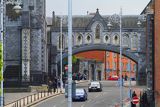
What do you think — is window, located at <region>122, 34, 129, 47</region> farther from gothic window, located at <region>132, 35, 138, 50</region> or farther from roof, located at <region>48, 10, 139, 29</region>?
roof, located at <region>48, 10, 139, 29</region>

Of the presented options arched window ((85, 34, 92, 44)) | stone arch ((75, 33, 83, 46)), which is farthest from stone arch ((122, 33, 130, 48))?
stone arch ((75, 33, 83, 46))

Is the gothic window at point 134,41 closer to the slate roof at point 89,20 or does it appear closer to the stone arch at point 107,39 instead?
the slate roof at point 89,20

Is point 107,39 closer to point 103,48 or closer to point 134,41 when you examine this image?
point 103,48

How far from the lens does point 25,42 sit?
89.6 meters

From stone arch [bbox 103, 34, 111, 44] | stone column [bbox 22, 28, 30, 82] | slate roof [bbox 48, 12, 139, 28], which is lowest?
stone column [bbox 22, 28, 30, 82]

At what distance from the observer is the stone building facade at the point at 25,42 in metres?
89.4

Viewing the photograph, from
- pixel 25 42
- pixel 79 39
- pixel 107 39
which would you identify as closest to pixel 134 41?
pixel 107 39

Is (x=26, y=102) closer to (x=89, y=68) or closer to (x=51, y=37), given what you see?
(x=51, y=37)

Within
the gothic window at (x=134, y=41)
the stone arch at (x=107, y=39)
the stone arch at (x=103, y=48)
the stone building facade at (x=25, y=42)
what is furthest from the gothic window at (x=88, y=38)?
the stone building facade at (x=25, y=42)

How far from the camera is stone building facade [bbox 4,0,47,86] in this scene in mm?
89375

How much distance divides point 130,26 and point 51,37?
42.3 feet

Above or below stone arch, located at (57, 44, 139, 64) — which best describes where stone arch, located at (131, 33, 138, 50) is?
above

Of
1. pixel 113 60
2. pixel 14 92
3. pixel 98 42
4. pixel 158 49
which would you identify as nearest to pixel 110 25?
pixel 98 42

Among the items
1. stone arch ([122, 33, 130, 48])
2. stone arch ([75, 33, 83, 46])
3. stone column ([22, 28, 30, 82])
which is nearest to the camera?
stone column ([22, 28, 30, 82])
